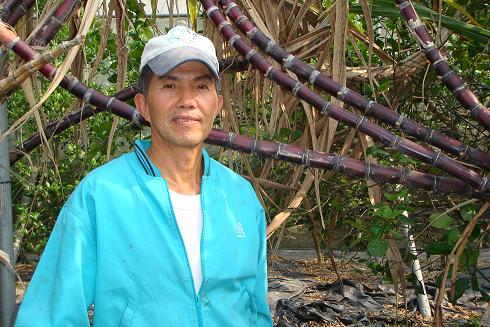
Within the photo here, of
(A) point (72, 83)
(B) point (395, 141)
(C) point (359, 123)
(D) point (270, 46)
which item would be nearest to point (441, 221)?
(B) point (395, 141)

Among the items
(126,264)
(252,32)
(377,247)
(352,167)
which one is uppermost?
(252,32)

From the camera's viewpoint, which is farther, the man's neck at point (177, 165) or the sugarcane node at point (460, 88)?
the sugarcane node at point (460, 88)

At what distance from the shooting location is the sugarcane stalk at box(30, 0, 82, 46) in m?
2.41

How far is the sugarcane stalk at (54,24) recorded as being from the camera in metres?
2.41

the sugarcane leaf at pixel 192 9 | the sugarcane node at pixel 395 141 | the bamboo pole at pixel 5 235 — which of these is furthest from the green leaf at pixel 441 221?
the bamboo pole at pixel 5 235

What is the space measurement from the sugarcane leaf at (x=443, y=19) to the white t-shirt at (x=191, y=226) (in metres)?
1.08

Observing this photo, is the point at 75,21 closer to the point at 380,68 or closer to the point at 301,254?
the point at 380,68

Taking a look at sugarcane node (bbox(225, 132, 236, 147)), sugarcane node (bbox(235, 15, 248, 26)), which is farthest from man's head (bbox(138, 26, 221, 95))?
sugarcane node (bbox(235, 15, 248, 26))

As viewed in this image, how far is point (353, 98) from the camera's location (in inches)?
98.0

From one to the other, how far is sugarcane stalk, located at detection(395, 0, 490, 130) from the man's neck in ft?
3.17

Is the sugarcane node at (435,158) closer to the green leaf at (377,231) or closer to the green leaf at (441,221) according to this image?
→ the green leaf at (441,221)

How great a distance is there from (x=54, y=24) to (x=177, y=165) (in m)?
0.88

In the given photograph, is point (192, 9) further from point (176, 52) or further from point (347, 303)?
point (347, 303)

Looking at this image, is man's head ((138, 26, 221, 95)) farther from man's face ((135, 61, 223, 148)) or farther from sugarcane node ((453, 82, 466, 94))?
sugarcane node ((453, 82, 466, 94))
